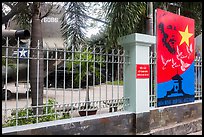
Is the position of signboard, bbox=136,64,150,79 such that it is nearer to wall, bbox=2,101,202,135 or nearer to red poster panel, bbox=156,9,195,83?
red poster panel, bbox=156,9,195,83

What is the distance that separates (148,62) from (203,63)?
239 centimetres

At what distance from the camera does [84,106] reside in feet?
13.8

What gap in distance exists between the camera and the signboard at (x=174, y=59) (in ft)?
16.6

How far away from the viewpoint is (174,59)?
5371 millimetres

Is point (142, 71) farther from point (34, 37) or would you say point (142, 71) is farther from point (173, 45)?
point (34, 37)

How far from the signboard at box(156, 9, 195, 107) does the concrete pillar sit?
484mm

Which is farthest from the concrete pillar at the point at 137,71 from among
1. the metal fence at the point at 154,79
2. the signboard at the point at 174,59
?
the signboard at the point at 174,59

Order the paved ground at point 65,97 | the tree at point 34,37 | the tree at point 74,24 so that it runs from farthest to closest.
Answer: the tree at point 74,24
the tree at point 34,37
the paved ground at point 65,97

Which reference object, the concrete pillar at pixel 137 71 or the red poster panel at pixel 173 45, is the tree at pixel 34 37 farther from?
the red poster panel at pixel 173 45

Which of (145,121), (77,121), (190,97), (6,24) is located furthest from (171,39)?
(6,24)

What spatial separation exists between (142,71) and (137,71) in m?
0.13

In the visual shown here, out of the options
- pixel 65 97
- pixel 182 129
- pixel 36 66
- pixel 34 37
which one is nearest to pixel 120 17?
pixel 34 37

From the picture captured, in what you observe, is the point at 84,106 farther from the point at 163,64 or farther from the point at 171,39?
the point at 171,39

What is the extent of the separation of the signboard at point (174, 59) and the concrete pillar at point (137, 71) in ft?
1.59
